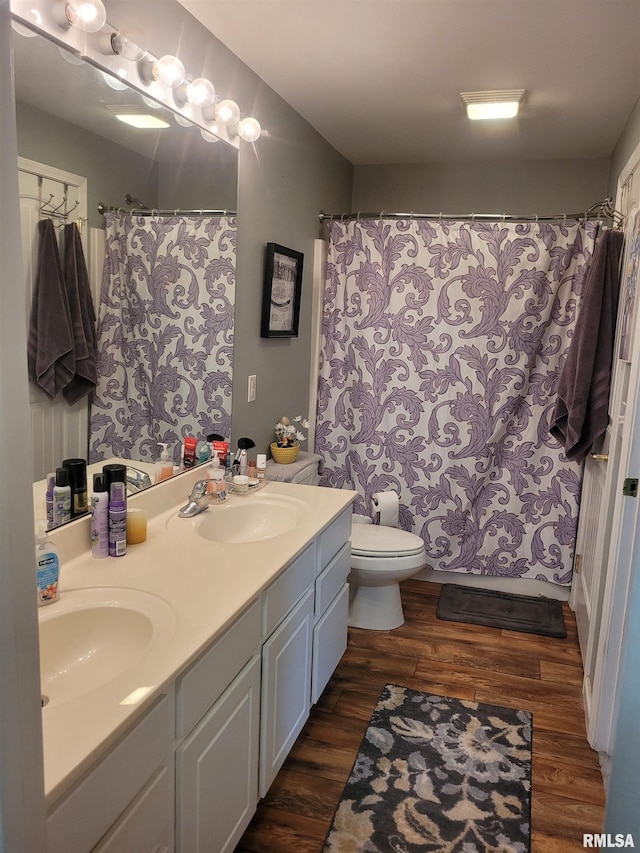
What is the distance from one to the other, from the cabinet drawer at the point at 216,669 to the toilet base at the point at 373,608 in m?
1.50

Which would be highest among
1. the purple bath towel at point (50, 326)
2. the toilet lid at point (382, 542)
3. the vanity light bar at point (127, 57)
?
the vanity light bar at point (127, 57)

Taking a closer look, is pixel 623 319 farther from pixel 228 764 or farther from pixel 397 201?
pixel 228 764

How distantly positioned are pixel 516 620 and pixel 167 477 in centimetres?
199

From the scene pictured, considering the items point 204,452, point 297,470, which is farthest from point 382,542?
point 204,452

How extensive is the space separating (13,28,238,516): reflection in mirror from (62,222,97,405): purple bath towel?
3 centimetres

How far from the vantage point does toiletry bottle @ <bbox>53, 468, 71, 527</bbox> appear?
5.56 feet

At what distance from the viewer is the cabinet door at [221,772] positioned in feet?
4.42

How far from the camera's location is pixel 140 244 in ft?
6.48

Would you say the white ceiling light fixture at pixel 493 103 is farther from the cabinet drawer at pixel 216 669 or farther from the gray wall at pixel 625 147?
the cabinet drawer at pixel 216 669

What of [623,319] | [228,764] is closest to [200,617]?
[228,764]

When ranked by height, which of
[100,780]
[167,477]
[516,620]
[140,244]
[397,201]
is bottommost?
[516,620]

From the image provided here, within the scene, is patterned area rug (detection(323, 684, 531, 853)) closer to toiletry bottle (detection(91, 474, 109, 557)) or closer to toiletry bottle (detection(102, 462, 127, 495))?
toiletry bottle (detection(91, 474, 109, 557))

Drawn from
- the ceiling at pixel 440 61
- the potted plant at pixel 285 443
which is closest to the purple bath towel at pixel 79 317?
the ceiling at pixel 440 61

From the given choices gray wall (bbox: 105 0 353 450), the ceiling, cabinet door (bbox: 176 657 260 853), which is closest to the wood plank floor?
cabinet door (bbox: 176 657 260 853)
